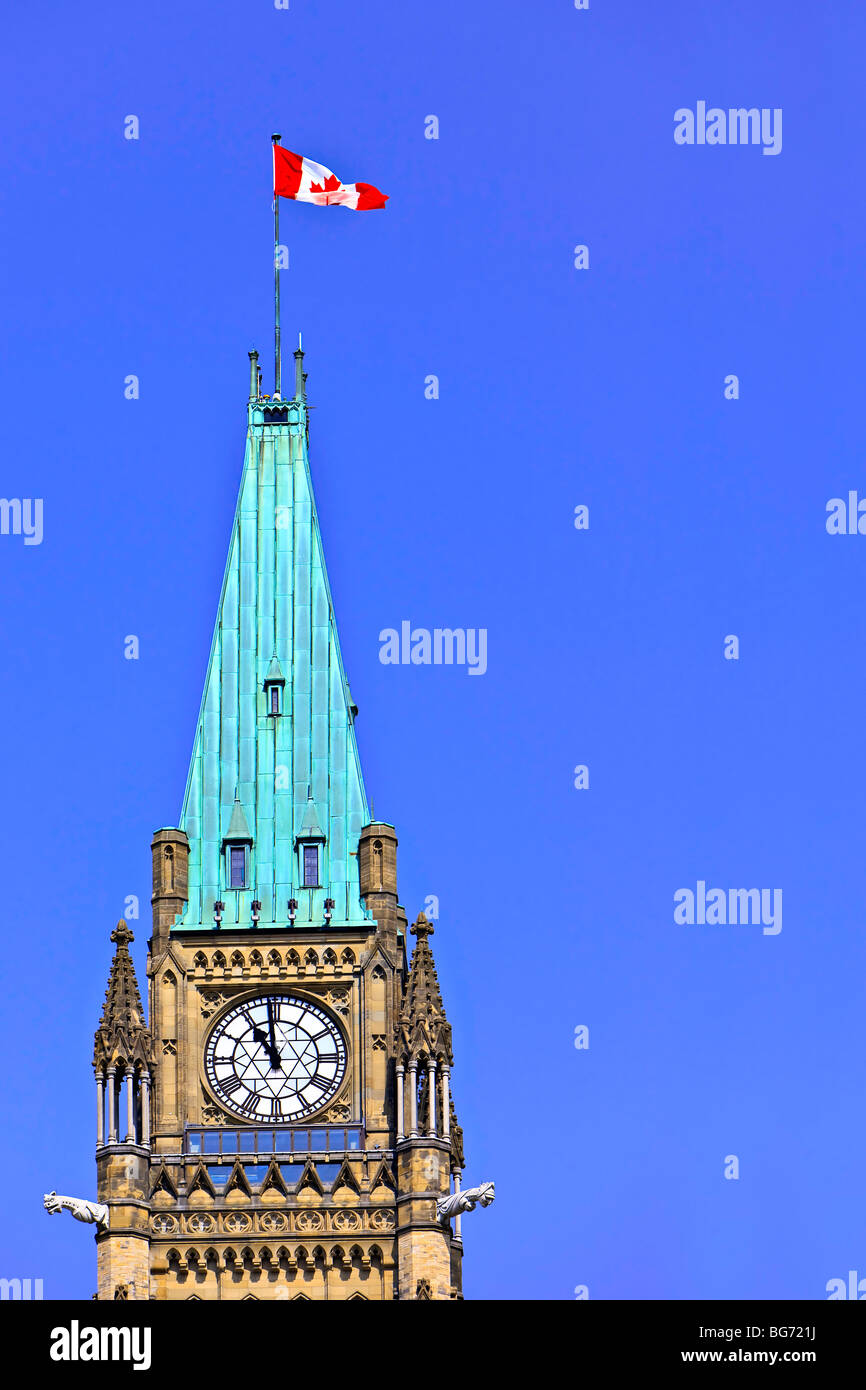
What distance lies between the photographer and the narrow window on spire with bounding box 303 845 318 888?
121 metres

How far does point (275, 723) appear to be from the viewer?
124 meters

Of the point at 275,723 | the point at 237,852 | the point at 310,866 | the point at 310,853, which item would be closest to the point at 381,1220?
the point at 310,866

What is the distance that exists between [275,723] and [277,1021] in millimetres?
11640

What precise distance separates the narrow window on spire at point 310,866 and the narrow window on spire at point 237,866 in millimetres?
2119

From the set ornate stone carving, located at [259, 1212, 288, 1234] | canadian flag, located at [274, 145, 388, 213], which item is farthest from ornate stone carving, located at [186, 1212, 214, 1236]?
canadian flag, located at [274, 145, 388, 213]

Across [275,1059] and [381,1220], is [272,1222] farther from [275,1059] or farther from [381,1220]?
[275,1059]

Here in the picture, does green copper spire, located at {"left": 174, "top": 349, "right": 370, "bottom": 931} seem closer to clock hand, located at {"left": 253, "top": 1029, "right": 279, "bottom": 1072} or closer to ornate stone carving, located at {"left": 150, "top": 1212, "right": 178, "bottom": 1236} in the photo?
clock hand, located at {"left": 253, "top": 1029, "right": 279, "bottom": 1072}

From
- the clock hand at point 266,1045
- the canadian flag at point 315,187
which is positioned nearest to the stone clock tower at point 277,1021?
the clock hand at point 266,1045

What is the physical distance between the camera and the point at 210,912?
12000 centimetres
